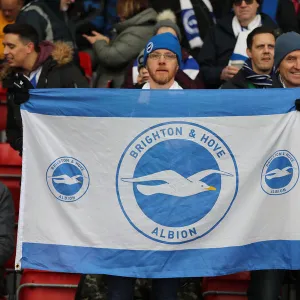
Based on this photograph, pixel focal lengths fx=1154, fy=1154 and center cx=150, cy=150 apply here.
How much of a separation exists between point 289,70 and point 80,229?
6.70 ft

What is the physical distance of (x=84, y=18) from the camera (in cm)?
1262

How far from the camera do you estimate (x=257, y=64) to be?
9562 mm

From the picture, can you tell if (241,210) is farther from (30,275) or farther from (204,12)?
(204,12)

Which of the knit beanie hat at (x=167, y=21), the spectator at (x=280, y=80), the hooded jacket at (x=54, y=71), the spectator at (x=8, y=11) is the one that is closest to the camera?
the spectator at (x=280, y=80)

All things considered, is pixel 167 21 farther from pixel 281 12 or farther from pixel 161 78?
pixel 161 78

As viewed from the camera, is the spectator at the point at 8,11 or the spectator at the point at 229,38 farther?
the spectator at the point at 8,11

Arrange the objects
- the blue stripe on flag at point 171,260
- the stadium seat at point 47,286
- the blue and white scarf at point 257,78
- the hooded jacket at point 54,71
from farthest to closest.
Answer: the hooded jacket at point 54,71, the blue and white scarf at point 257,78, the stadium seat at point 47,286, the blue stripe on flag at point 171,260

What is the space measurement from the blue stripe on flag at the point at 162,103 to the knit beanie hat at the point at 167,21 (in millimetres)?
2430

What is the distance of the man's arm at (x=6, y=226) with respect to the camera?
8.44 metres

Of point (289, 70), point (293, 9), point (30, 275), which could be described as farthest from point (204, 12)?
point (30, 275)

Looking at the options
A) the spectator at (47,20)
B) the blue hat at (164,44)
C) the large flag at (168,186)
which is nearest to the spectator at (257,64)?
the blue hat at (164,44)

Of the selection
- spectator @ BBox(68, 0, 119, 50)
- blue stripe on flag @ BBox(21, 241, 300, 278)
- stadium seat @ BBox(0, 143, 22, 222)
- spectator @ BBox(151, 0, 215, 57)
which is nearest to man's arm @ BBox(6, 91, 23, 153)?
stadium seat @ BBox(0, 143, 22, 222)

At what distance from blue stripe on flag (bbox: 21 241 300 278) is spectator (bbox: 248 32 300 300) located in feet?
0.70

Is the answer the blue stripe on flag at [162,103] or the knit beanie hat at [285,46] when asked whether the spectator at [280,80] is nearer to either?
the knit beanie hat at [285,46]
